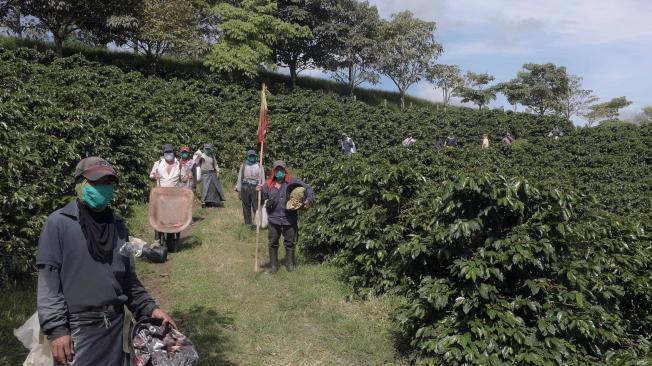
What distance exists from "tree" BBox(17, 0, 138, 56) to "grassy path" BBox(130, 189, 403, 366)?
1902 centimetres

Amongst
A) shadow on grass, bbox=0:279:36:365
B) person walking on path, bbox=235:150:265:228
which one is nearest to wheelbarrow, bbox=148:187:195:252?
person walking on path, bbox=235:150:265:228

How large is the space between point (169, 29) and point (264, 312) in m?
22.9

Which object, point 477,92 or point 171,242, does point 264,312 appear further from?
point 477,92

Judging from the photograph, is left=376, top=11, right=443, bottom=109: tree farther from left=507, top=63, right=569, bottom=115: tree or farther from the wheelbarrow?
the wheelbarrow

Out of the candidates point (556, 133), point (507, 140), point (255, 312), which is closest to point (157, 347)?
point (255, 312)

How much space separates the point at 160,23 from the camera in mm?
25250

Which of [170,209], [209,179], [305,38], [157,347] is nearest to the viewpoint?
[157,347]

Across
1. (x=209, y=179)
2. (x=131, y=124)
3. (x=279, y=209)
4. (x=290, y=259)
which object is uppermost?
(x=131, y=124)

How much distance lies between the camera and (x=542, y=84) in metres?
43.5

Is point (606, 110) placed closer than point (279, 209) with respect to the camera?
No

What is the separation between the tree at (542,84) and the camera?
143ft

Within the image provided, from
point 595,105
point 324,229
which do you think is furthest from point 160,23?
point 595,105

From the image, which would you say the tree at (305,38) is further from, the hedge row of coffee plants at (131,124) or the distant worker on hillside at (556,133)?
the distant worker on hillside at (556,133)

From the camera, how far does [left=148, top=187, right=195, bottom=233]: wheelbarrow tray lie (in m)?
8.39
